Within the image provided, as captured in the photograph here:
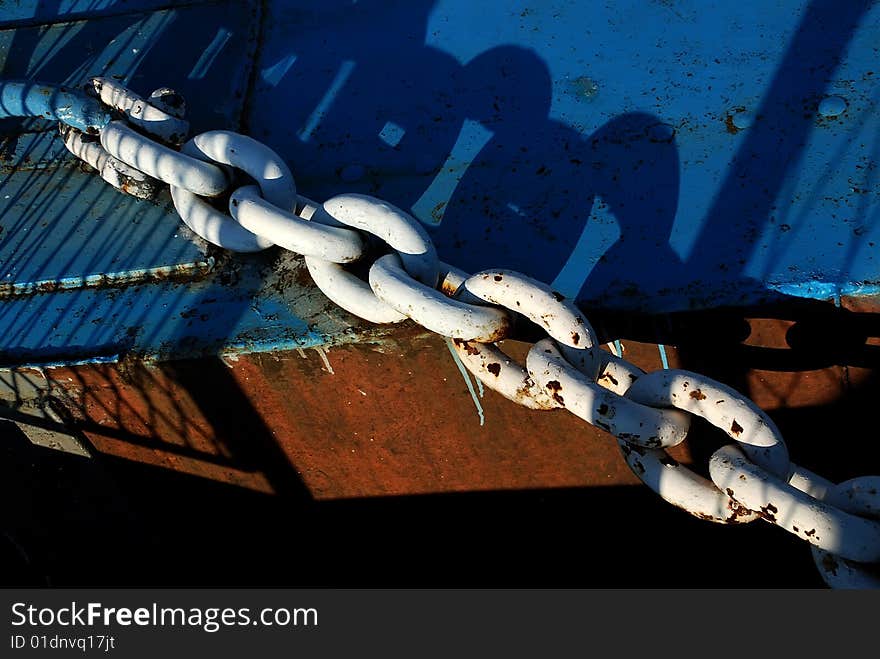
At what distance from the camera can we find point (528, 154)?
1.93m

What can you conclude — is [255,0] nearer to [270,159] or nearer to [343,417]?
[270,159]

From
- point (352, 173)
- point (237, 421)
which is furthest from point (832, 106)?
point (237, 421)

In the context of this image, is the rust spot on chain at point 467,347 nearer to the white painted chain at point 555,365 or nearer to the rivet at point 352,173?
the white painted chain at point 555,365

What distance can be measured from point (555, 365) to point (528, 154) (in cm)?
76

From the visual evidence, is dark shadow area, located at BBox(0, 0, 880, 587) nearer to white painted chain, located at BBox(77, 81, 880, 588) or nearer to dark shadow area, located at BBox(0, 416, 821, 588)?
dark shadow area, located at BBox(0, 416, 821, 588)

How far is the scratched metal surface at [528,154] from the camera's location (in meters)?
1.72

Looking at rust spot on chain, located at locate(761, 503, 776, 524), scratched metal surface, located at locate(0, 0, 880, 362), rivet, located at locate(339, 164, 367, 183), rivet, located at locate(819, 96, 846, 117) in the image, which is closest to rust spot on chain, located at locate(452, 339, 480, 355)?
scratched metal surface, located at locate(0, 0, 880, 362)

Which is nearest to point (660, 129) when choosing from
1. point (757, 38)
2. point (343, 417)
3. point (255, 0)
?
point (757, 38)

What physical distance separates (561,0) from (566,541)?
1.57m

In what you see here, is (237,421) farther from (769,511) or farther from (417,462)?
(769,511)

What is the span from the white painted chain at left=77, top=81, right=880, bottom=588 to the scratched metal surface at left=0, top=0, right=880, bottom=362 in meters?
0.23

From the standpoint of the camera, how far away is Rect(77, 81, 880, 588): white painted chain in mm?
1265

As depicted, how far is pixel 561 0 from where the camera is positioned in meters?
2.17

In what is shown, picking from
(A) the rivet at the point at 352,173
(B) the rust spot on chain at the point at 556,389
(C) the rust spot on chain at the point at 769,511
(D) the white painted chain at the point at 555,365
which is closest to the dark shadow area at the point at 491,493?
(A) the rivet at the point at 352,173
